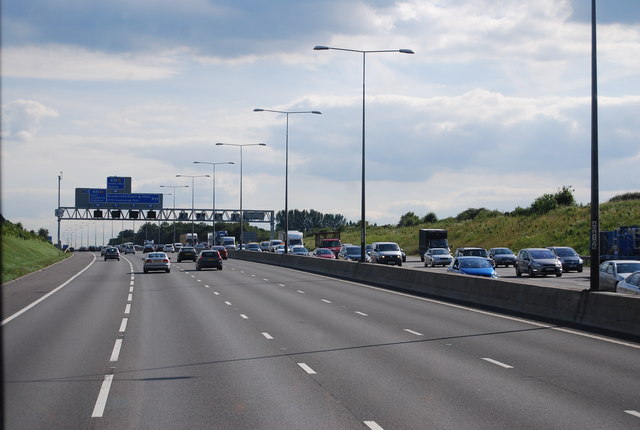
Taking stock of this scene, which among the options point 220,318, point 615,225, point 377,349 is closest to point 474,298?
point 220,318

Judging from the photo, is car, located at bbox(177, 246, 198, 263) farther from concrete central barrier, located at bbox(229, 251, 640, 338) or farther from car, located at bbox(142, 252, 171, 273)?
concrete central barrier, located at bbox(229, 251, 640, 338)

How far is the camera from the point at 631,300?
53.0 feet

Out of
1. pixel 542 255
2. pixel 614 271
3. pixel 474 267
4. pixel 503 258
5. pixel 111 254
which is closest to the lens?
pixel 614 271

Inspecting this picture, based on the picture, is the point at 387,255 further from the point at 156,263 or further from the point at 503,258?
the point at 156,263

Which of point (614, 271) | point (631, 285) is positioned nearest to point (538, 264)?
point (614, 271)

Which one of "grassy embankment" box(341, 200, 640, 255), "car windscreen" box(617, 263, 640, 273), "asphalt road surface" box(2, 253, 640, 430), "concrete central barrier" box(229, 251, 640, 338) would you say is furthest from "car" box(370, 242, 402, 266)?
"asphalt road surface" box(2, 253, 640, 430)

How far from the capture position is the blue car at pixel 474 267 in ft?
105

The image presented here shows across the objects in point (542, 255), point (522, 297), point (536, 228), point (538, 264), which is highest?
point (536, 228)

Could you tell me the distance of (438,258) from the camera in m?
55.0

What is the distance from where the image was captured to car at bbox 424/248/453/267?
54.8 meters

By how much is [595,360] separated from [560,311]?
6542mm

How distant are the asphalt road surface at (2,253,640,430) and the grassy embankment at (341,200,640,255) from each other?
57.2m

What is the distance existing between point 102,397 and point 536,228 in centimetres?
8596

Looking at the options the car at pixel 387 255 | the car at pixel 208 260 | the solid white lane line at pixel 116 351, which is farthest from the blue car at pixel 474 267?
the car at pixel 208 260
